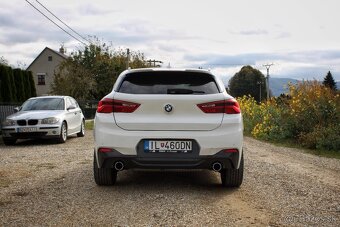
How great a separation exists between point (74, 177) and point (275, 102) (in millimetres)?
12080

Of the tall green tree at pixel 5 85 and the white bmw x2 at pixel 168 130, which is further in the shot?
the tall green tree at pixel 5 85

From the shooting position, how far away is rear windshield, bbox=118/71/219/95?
5945 millimetres

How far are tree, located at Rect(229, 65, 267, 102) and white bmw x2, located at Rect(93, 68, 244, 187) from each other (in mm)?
85521

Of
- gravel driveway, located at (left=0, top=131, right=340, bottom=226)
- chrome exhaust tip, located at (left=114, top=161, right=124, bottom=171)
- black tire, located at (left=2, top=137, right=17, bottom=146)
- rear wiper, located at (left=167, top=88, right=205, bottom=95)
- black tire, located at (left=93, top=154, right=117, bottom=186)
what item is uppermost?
rear wiper, located at (left=167, top=88, right=205, bottom=95)

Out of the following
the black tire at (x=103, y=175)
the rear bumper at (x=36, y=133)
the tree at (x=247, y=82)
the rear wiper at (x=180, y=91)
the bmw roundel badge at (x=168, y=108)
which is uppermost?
the rear wiper at (x=180, y=91)

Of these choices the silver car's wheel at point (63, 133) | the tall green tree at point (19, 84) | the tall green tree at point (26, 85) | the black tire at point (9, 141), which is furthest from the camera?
A: the tall green tree at point (26, 85)

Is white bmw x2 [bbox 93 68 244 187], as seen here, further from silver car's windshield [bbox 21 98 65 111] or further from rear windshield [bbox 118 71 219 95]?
silver car's windshield [bbox 21 98 65 111]

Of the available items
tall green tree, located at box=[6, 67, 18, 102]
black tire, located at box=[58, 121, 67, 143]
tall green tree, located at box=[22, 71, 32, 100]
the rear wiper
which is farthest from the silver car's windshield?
the rear wiper

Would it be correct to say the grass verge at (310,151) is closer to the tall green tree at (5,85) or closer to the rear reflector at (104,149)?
the rear reflector at (104,149)

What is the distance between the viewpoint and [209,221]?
4.59m

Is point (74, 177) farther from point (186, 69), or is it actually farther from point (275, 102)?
point (275, 102)

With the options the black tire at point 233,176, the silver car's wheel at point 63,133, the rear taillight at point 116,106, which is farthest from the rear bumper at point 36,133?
the black tire at point 233,176

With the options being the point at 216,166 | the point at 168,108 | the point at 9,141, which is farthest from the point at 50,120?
the point at 216,166

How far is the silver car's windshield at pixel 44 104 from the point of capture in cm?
1421
